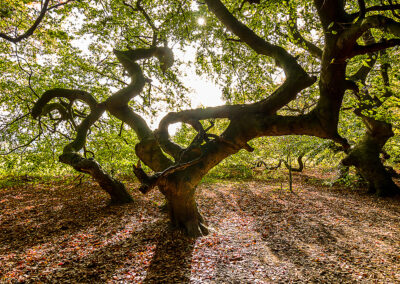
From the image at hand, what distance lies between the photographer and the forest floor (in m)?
4.13

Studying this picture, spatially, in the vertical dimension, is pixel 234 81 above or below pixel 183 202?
above

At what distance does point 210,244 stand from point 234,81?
5.92 metres

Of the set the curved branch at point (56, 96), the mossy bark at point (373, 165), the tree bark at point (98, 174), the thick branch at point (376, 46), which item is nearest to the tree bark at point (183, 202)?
the tree bark at point (98, 174)

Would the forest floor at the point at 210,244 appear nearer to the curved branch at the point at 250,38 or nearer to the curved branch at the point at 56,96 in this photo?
the curved branch at the point at 56,96

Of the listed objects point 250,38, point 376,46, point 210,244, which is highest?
point 250,38

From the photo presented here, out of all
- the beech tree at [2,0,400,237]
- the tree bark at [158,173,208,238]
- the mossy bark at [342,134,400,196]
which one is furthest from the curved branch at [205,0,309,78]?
the mossy bark at [342,134,400,196]

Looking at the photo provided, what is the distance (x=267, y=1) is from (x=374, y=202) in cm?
1044

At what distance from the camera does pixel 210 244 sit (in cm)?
545

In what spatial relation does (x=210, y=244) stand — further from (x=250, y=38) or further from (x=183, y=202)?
(x=250, y=38)

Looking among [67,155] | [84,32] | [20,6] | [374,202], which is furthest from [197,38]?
[374,202]

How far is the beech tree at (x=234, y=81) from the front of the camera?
4309 mm

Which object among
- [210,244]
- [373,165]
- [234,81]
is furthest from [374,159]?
[210,244]

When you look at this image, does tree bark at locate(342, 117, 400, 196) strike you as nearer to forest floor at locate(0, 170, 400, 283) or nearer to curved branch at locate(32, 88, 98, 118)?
forest floor at locate(0, 170, 400, 283)

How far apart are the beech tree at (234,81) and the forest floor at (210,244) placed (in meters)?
1.10
